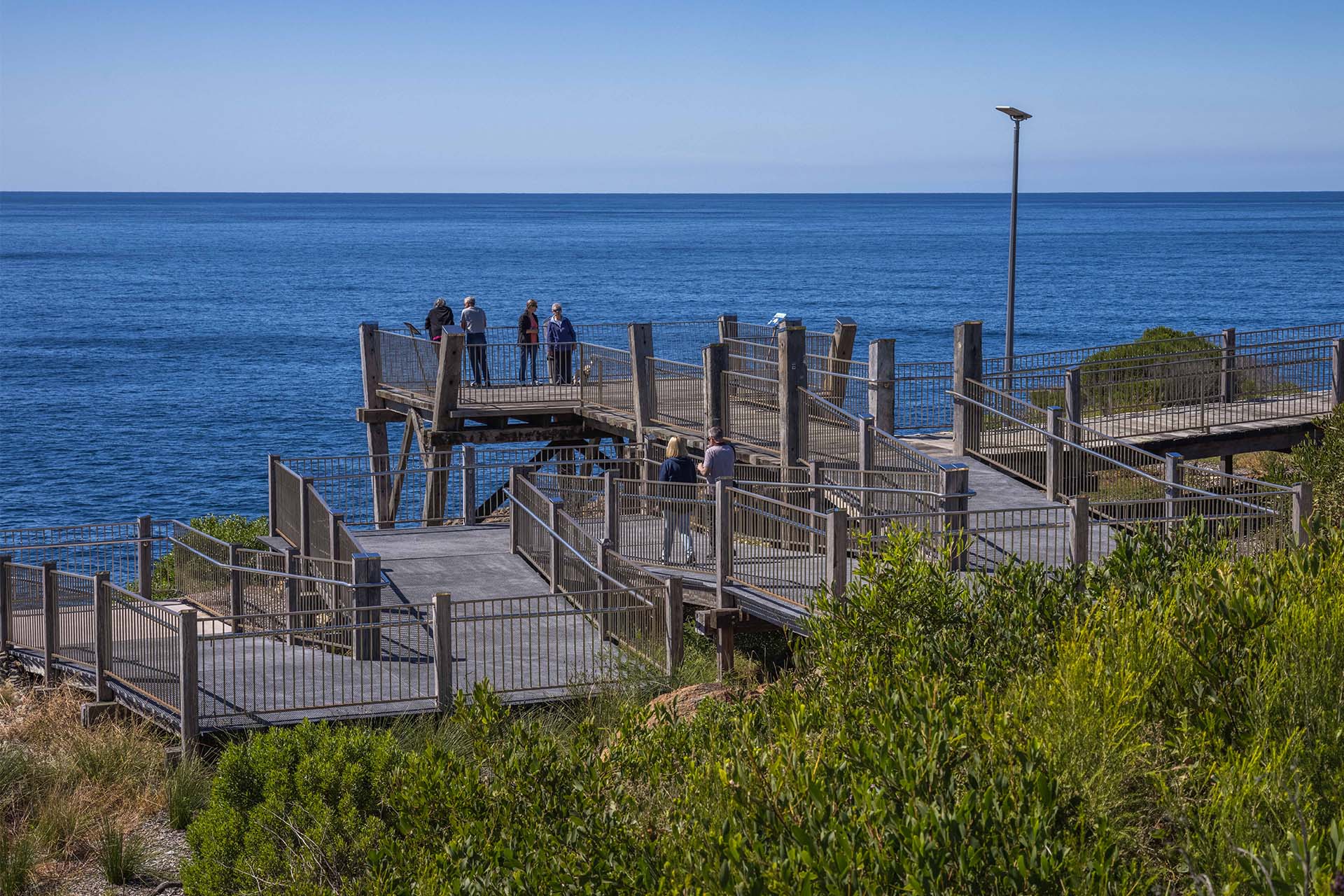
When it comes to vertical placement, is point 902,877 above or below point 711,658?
above

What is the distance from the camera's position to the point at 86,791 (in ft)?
40.6

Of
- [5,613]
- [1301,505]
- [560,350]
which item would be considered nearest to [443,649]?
[5,613]

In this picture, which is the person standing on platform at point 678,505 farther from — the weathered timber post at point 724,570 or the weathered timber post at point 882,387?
the weathered timber post at point 882,387

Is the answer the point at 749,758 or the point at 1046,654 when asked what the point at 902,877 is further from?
the point at 1046,654

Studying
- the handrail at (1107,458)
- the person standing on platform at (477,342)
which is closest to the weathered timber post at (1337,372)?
the handrail at (1107,458)

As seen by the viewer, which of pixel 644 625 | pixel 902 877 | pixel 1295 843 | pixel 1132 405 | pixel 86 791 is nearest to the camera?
pixel 1295 843

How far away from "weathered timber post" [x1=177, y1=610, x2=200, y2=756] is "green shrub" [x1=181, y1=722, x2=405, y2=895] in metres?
2.21

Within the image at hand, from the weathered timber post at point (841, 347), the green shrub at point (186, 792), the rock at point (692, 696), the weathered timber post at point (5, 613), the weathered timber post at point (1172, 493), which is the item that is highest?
the weathered timber post at point (841, 347)

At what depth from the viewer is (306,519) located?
63.5ft

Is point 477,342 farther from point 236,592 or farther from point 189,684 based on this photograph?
point 189,684

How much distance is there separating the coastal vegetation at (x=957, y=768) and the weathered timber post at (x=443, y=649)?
12.4ft

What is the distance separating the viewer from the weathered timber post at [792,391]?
1981 centimetres

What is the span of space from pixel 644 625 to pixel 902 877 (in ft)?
32.1

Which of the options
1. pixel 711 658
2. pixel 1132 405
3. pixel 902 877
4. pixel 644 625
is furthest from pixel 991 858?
pixel 1132 405
